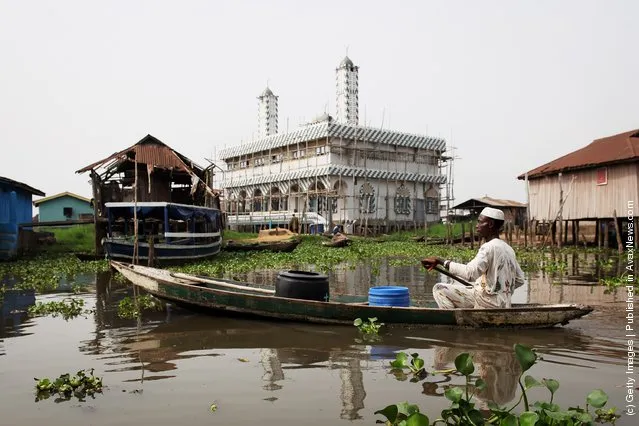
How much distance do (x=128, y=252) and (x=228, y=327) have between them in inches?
432

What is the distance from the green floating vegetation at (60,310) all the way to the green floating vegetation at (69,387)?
4210 mm

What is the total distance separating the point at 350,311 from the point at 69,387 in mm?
3781

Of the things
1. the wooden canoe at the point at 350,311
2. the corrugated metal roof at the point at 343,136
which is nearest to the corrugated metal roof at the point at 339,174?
the corrugated metal roof at the point at 343,136

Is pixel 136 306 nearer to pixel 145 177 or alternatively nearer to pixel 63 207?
pixel 145 177

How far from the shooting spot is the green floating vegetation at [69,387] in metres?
4.93

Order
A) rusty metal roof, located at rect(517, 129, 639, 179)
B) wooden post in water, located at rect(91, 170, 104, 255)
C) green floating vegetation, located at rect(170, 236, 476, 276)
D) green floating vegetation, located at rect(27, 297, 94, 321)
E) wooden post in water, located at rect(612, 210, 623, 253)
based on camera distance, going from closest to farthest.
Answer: green floating vegetation, located at rect(27, 297, 94, 321) < green floating vegetation, located at rect(170, 236, 476, 276) < wooden post in water, located at rect(91, 170, 104, 255) < wooden post in water, located at rect(612, 210, 623, 253) < rusty metal roof, located at rect(517, 129, 639, 179)

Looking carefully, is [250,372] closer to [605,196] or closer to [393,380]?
[393,380]

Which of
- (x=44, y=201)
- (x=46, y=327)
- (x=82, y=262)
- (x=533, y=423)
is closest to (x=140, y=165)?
(x=82, y=262)

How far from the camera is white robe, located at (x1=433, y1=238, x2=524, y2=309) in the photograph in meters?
6.96

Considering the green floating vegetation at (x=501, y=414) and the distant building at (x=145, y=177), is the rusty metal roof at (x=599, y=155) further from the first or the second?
the green floating vegetation at (x=501, y=414)

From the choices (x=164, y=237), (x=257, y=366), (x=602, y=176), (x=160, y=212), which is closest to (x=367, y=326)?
(x=257, y=366)

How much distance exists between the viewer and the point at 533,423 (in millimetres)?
3533

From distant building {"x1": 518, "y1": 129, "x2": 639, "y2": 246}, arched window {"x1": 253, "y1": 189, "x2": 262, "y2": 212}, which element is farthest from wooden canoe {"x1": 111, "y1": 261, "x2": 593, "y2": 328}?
arched window {"x1": 253, "y1": 189, "x2": 262, "y2": 212}

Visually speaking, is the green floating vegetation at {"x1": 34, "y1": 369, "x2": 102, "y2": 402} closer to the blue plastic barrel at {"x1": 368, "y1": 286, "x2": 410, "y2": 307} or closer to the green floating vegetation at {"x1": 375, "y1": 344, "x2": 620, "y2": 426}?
the green floating vegetation at {"x1": 375, "y1": 344, "x2": 620, "y2": 426}
